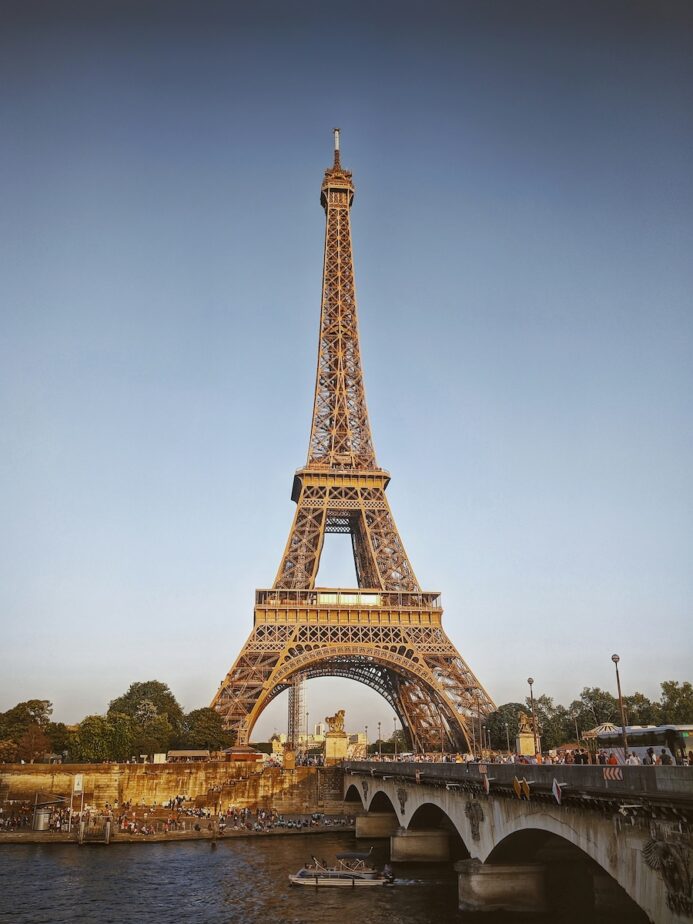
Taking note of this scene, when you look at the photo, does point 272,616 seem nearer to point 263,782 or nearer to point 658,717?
point 263,782

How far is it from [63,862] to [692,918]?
4103 cm

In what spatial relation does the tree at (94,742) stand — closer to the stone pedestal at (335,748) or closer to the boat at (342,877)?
the stone pedestal at (335,748)

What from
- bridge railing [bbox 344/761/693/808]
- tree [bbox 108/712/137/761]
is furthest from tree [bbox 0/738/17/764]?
bridge railing [bbox 344/761/693/808]

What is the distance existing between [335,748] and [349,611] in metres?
13.8

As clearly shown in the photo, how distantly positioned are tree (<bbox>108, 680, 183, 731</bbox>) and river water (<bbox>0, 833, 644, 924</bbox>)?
5980 centimetres

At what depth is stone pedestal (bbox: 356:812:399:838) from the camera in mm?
56250

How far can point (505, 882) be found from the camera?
2902cm

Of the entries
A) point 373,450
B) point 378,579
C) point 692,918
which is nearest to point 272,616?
point 378,579

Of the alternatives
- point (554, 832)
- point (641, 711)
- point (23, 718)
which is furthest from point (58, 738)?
point (554, 832)

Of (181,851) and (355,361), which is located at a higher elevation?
(355,361)

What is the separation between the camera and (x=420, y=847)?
143 feet

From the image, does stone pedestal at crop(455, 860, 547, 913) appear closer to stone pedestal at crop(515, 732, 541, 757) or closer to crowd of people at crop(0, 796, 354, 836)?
stone pedestal at crop(515, 732, 541, 757)

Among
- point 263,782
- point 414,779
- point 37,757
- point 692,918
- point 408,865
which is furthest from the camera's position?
point 37,757

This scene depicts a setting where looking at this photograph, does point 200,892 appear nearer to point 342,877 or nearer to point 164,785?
point 342,877
